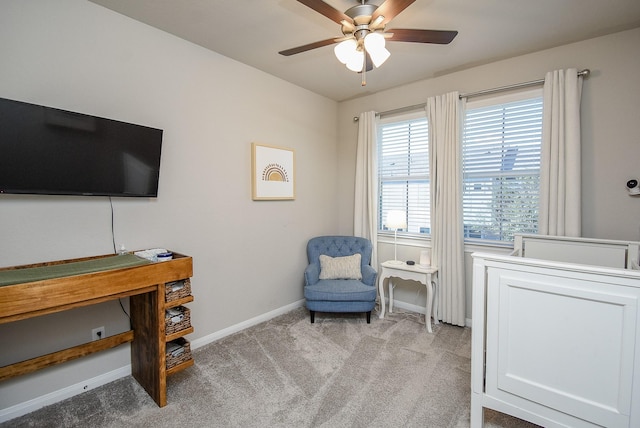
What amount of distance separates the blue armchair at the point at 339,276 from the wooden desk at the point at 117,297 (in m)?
1.37

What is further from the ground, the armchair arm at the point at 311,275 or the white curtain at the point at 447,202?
the white curtain at the point at 447,202

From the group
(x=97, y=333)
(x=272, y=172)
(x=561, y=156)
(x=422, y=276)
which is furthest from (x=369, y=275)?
(x=97, y=333)

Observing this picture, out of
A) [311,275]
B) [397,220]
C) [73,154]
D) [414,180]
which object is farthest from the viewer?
[414,180]

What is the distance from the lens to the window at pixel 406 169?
3.41 meters

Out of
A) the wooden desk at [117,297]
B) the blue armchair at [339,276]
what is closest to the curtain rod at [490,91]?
the blue armchair at [339,276]

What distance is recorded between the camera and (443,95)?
10.1ft

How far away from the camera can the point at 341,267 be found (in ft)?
10.9

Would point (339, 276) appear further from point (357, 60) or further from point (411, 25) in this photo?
point (411, 25)

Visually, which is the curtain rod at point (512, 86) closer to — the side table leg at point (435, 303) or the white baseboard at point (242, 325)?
the side table leg at point (435, 303)

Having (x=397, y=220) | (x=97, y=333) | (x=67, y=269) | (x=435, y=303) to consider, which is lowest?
(x=435, y=303)

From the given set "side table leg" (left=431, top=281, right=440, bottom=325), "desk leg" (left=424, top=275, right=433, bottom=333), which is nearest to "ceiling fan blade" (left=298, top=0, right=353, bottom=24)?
"desk leg" (left=424, top=275, right=433, bottom=333)

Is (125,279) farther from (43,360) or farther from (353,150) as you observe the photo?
(353,150)

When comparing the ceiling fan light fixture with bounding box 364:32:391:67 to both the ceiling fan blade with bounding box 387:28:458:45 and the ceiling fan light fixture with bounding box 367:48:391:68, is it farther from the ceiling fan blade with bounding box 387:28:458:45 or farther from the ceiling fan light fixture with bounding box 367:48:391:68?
the ceiling fan blade with bounding box 387:28:458:45

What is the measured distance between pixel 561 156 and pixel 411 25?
169 cm
